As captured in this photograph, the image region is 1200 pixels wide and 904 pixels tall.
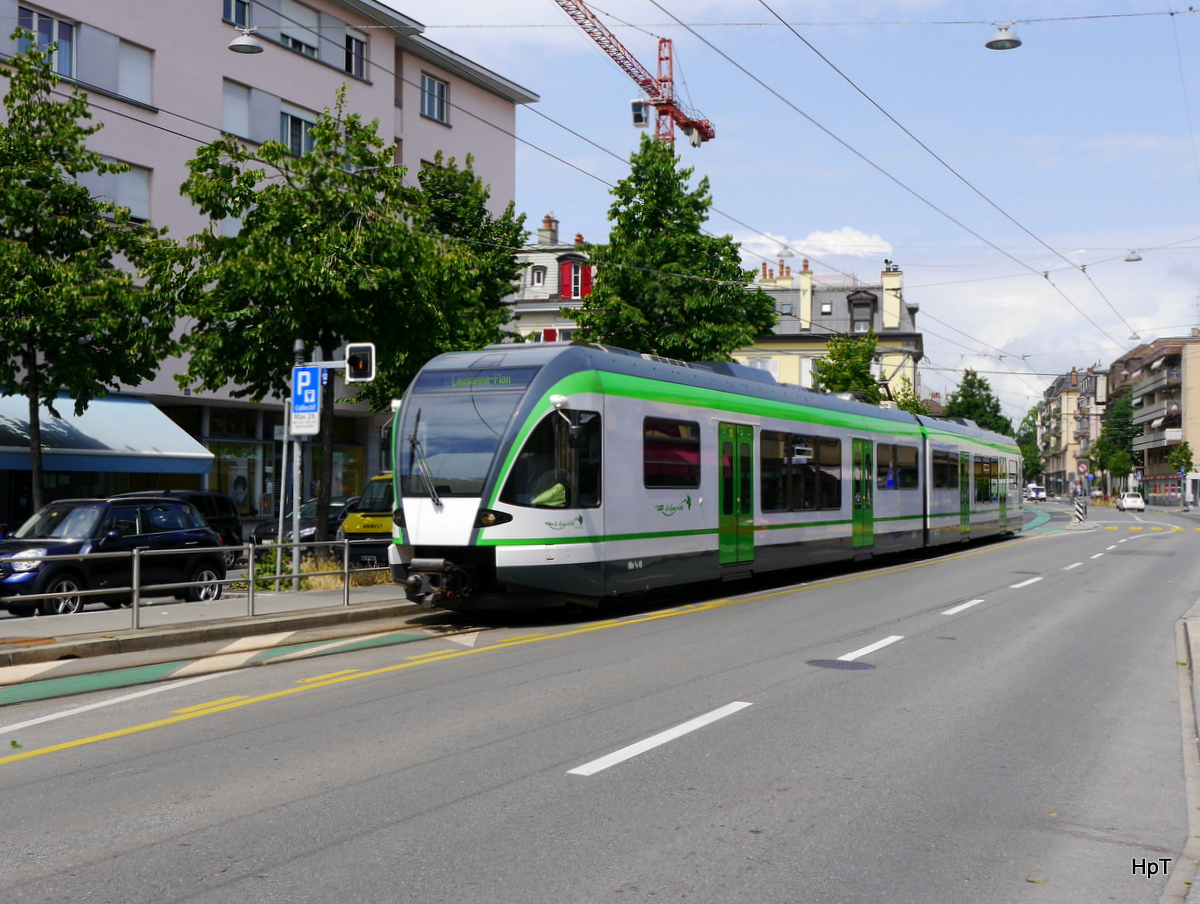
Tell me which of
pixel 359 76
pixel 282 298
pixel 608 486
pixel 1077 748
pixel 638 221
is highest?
pixel 359 76

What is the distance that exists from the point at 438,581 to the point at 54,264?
1252cm

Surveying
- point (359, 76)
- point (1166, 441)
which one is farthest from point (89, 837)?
point (1166, 441)

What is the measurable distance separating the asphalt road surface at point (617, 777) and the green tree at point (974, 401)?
110m

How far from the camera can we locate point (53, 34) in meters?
26.8

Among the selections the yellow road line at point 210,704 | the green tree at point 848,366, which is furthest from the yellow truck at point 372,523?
the green tree at point 848,366

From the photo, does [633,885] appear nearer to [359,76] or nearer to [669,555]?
[669,555]

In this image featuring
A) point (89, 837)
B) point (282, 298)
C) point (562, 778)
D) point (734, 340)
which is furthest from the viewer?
point (734, 340)

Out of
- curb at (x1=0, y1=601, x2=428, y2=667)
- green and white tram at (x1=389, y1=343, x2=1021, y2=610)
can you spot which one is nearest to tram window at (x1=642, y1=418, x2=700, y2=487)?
green and white tram at (x1=389, y1=343, x2=1021, y2=610)

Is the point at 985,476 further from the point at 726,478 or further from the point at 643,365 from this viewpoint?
the point at 643,365

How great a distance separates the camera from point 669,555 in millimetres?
15562

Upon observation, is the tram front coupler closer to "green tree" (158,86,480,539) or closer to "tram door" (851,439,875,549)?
"green tree" (158,86,480,539)

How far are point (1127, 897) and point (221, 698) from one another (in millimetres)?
6519

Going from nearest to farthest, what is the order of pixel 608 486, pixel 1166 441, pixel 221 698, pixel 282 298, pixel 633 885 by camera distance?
1. pixel 633 885
2. pixel 221 698
3. pixel 608 486
4. pixel 282 298
5. pixel 1166 441

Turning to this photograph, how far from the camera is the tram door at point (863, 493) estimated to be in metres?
22.3
